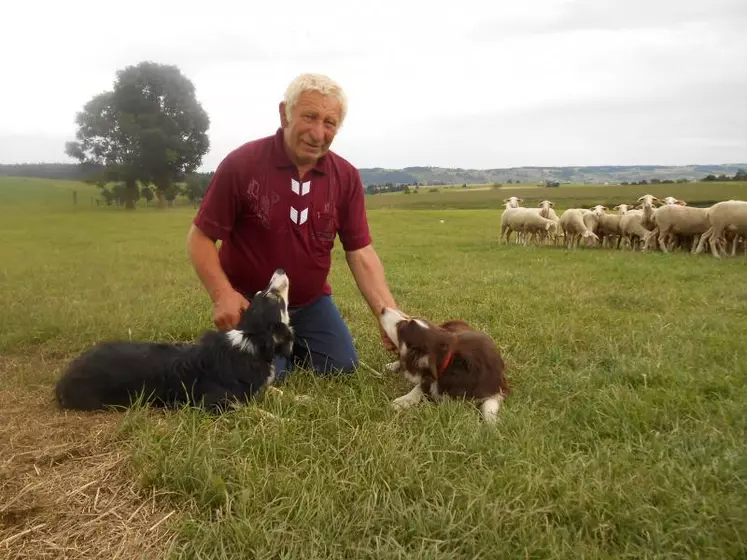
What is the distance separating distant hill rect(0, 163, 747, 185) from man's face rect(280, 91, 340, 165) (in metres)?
1.10

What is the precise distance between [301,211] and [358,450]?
2019 mm

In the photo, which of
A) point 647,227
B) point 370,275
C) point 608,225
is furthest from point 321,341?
point 608,225

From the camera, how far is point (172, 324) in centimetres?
602

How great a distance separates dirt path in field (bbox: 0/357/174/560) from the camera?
2369 millimetres

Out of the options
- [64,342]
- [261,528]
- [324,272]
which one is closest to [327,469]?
[261,528]

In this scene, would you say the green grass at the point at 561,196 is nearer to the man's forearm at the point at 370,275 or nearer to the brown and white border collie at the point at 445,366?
the man's forearm at the point at 370,275

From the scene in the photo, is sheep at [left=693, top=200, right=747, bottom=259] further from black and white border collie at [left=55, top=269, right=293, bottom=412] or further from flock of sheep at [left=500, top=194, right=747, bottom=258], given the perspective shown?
black and white border collie at [left=55, top=269, right=293, bottom=412]

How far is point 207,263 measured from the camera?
410cm

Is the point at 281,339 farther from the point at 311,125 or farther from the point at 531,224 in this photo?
the point at 531,224

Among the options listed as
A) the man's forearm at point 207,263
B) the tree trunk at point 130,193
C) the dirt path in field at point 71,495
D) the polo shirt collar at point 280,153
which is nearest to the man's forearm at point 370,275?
the polo shirt collar at point 280,153

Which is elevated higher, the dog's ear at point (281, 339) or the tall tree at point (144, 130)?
the tall tree at point (144, 130)

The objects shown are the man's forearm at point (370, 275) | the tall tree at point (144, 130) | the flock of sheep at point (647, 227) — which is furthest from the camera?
the flock of sheep at point (647, 227)

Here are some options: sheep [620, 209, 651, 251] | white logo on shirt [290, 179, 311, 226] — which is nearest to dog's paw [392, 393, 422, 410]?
white logo on shirt [290, 179, 311, 226]

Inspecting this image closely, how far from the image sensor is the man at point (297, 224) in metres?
3.98
